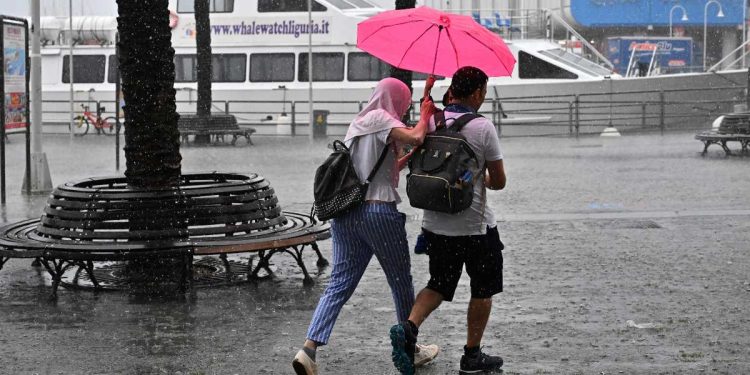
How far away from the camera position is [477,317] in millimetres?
6547

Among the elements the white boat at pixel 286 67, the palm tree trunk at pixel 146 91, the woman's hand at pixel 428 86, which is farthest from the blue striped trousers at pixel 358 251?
the white boat at pixel 286 67

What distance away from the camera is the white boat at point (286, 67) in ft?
111

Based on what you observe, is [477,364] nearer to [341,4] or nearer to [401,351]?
[401,351]

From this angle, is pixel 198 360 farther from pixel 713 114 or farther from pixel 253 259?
pixel 713 114

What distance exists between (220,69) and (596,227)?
81.4ft

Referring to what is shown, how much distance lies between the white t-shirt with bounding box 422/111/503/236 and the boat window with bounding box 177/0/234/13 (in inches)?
1184

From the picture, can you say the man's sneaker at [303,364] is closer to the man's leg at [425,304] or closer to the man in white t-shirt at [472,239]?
the man in white t-shirt at [472,239]

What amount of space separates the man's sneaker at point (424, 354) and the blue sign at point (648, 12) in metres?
50.9

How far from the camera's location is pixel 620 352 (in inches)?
277

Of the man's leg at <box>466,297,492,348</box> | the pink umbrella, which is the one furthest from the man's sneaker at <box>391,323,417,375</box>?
the pink umbrella

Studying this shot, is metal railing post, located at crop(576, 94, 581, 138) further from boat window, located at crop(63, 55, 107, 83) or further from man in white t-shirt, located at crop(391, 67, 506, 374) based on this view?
man in white t-shirt, located at crop(391, 67, 506, 374)

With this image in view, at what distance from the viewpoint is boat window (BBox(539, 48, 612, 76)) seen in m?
34.2

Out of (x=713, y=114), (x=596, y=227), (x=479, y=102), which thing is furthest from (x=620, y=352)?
(x=713, y=114)

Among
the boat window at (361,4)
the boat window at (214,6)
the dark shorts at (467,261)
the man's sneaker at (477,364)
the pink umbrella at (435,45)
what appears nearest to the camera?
the dark shorts at (467,261)
